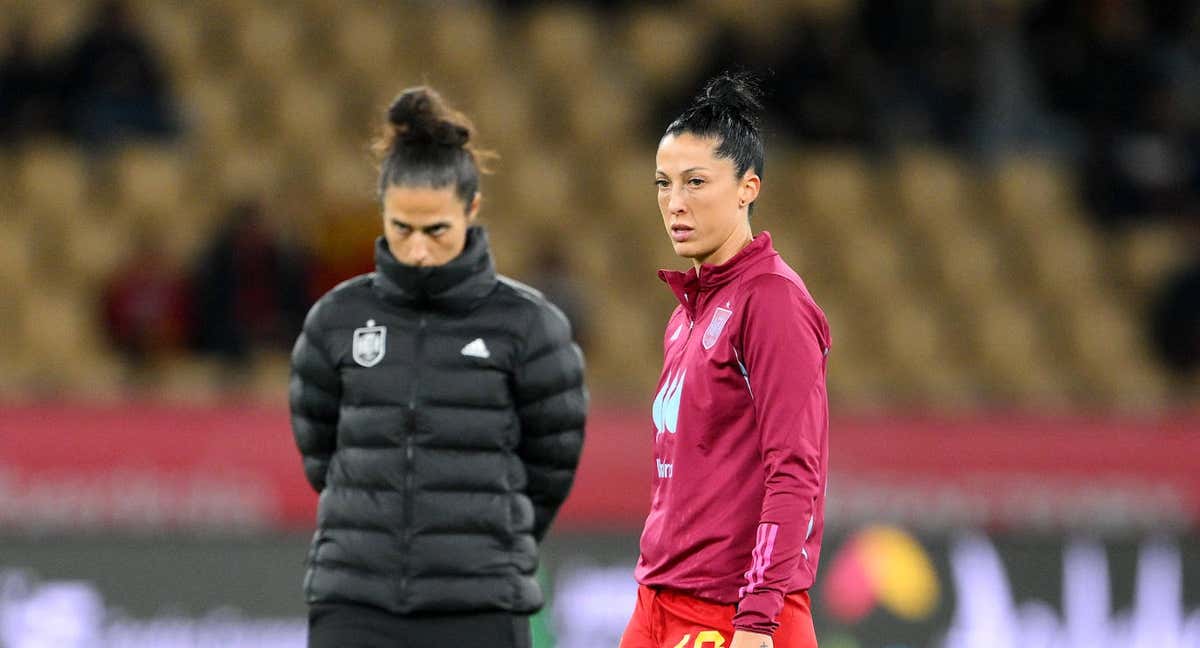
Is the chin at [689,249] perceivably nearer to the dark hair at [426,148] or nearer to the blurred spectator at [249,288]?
the dark hair at [426,148]

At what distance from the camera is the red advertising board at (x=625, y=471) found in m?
7.80

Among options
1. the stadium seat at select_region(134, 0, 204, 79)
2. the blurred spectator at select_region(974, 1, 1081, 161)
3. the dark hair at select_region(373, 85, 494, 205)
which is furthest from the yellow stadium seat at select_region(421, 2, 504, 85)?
the dark hair at select_region(373, 85, 494, 205)

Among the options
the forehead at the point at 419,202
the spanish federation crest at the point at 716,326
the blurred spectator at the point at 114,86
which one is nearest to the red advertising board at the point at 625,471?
the blurred spectator at the point at 114,86

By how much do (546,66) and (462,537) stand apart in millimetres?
7818

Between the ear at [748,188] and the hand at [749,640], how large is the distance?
0.83 meters

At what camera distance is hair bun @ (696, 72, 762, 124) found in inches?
137

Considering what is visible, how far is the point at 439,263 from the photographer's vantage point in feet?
13.0

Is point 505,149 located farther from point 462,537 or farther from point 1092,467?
point 462,537

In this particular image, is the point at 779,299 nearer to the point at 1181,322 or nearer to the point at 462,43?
the point at 1181,322

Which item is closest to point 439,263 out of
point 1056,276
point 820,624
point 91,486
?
point 820,624

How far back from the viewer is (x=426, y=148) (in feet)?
13.1

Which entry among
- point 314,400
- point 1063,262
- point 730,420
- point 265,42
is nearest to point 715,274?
point 730,420

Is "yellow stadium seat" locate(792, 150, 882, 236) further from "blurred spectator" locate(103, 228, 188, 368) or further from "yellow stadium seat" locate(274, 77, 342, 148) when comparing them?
"blurred spectator" locate(103, 228, 188, 368)

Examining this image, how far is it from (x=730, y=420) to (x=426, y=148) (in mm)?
1027
